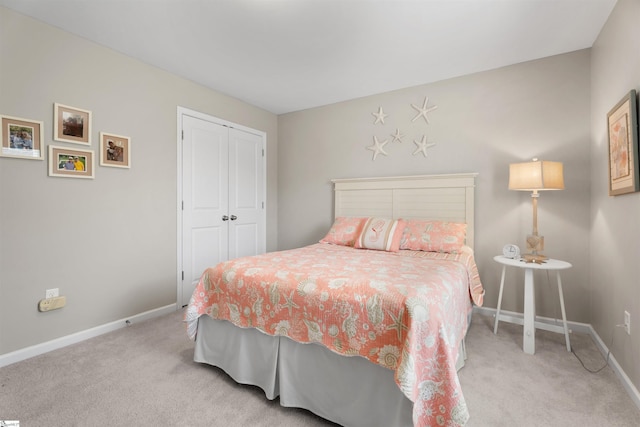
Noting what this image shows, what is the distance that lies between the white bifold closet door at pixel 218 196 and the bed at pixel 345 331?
5.00ft

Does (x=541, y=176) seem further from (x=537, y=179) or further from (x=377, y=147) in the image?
(x=377, y=147)

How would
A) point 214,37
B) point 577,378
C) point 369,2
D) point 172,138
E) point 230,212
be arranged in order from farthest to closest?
point 230,212
point 172,138
point 214,37
point 369,2
point 577,378

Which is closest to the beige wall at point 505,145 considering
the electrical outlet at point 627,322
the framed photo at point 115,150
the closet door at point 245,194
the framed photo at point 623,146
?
the framed photo at point 623,146

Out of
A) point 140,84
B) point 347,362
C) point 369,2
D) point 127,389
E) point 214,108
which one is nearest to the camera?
point 347,362

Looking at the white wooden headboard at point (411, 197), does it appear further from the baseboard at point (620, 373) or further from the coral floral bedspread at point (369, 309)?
the baseboard at point (620, 373)

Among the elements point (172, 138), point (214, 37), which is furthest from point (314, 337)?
point (172, 138)

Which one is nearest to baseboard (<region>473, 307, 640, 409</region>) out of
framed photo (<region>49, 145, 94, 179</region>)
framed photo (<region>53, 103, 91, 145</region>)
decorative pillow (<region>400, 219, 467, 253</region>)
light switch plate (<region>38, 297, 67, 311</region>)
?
decorative pillow (<region>400, 219, 467, 253</region>)

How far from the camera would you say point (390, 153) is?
144 inches

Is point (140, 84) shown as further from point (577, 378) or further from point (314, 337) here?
point (577, 378)

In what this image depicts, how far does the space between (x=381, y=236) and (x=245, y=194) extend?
2.03 meters

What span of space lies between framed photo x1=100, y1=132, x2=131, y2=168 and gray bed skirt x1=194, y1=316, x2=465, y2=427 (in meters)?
1.71

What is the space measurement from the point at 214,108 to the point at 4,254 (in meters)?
2.36

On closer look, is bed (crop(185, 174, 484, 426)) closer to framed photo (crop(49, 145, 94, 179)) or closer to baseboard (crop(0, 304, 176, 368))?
baseboard (crop(0, 304, 176, 368))

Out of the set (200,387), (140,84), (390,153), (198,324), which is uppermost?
(140,84)
